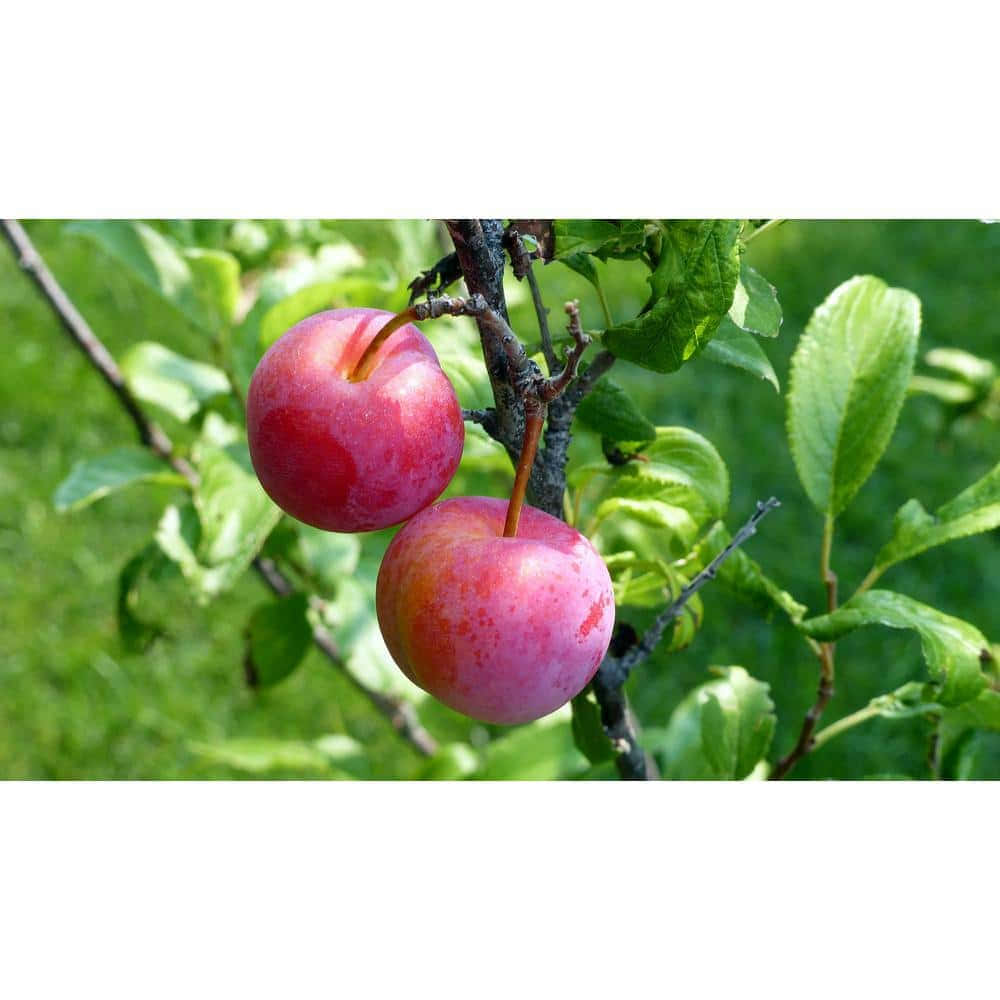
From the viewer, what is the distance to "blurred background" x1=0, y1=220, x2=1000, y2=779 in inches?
69.3

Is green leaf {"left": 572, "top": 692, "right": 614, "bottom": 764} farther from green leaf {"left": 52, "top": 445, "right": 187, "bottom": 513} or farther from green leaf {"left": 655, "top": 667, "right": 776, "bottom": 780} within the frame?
green leaf {"left": 52, "top": 445, "right": 187, "bottom": 513}

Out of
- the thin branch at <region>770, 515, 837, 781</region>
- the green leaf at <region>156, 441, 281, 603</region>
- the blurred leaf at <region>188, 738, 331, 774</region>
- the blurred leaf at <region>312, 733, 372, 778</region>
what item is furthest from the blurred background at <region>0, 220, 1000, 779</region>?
the thin branch at <region>770, 515, 837, 781</region>

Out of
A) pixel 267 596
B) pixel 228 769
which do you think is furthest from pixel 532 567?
pixel 267 596

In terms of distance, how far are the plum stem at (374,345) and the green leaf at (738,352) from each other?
21 centimetres

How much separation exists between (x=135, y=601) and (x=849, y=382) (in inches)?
31.3

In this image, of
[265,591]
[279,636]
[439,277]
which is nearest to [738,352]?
[439,277]

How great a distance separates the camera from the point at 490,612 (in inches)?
20.9

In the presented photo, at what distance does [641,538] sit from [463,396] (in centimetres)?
25

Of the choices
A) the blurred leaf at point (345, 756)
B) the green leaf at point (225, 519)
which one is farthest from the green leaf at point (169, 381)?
the blurred leaf at point (345, 756)

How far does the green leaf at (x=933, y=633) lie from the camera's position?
73cm

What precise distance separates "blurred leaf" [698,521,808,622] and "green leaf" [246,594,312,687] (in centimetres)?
51

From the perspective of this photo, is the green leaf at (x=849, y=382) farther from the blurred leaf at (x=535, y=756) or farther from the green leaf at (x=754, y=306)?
the blurred leaf at (x=535, y=756)

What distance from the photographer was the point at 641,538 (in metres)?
0.97
